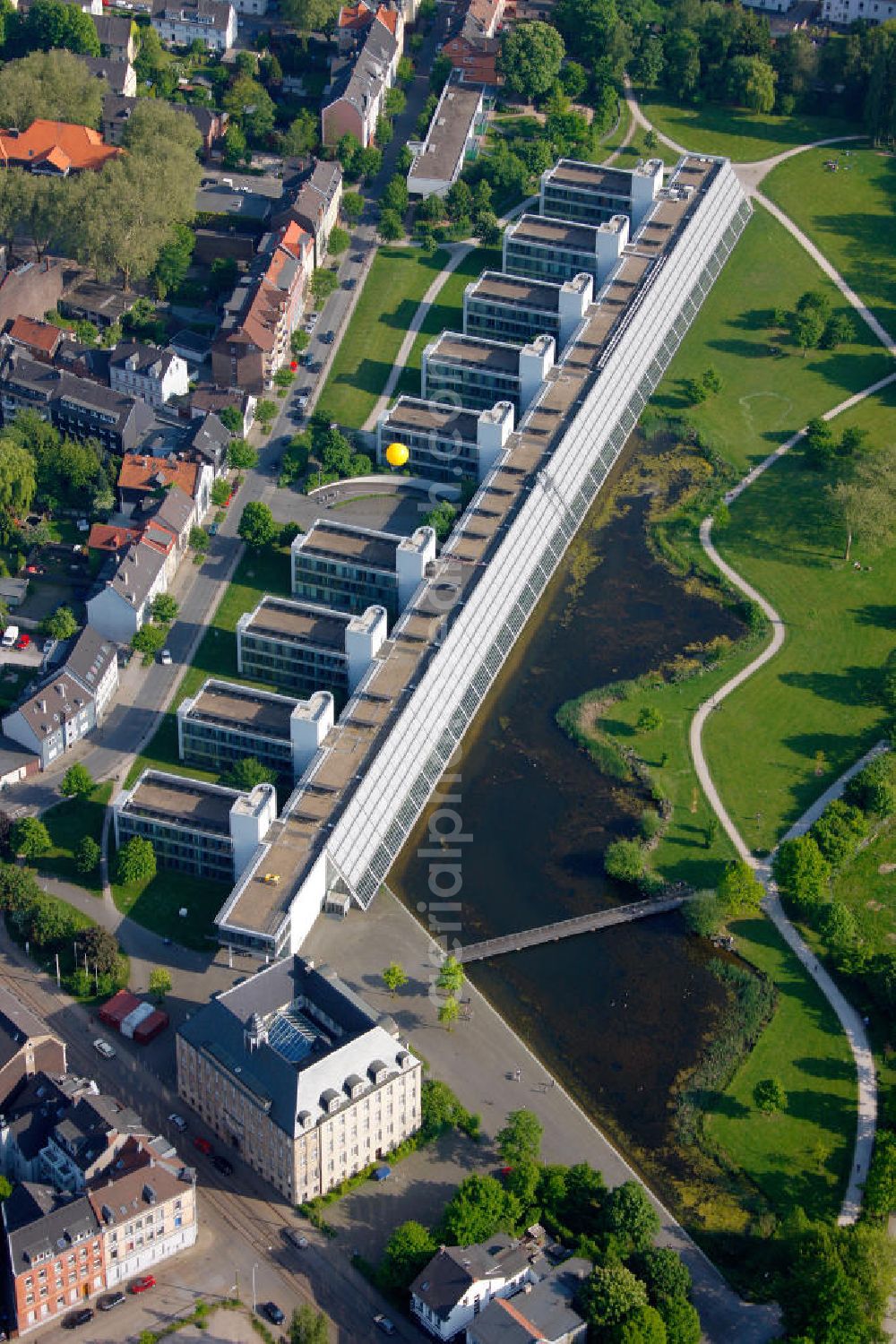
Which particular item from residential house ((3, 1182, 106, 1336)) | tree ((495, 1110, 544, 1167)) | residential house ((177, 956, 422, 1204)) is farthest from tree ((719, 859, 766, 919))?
residential house ((3, 1182, 106, 1336))

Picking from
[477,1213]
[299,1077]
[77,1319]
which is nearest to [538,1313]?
[477,1213]

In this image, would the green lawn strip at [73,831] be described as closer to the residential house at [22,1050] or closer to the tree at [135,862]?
the tree at [135,862]

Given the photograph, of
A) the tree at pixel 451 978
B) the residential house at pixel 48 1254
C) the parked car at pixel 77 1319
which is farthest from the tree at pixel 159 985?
the parked car at pixel 77 1319

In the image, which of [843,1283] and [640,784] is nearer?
[843,1283]

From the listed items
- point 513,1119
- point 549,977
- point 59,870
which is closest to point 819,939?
point 549,977

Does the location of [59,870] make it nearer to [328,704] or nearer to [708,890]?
[328,704]

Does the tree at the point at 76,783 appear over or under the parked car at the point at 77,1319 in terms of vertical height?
over

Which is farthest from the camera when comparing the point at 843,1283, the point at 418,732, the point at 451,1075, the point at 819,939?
the point at 418,732
